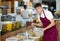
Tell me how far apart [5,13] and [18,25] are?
34 centimetres

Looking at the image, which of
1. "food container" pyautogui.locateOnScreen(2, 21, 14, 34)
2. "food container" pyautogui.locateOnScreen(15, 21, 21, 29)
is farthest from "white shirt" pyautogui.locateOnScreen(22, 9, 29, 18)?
"food container" pyautogui.locateOnScreen(2, 21, 14, 34)

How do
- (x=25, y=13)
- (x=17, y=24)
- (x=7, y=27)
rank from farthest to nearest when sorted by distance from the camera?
(x=25, y=13), (x=17, y=24), (x=7, y=27)

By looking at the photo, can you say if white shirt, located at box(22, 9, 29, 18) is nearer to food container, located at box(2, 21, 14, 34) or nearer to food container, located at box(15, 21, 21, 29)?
food container, located at box(15, 21, 21, 29)

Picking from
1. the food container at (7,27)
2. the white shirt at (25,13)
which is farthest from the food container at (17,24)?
the white shirt at (25,13)

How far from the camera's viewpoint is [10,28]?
8.57ft

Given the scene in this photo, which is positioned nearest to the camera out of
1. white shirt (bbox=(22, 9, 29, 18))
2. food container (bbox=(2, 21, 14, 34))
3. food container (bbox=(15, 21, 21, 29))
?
food container (bbox=(2, 21, 14, 34))

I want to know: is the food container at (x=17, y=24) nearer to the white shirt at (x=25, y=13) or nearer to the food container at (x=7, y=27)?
the food container at (x=7, y=27)

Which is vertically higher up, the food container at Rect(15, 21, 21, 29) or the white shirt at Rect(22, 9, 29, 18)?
the white shirt at Rect(22, 9, 29, 18)

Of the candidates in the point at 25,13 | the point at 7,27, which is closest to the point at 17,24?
the point at 7,27

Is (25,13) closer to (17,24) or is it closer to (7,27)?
(17,24)

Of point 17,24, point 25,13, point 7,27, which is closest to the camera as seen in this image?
point 7,27

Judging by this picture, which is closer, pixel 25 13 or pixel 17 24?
pixel 17 24

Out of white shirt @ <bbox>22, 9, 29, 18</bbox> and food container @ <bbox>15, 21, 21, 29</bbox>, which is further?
white shirt @ <bbox>22, 9, 29, 18</bbox>

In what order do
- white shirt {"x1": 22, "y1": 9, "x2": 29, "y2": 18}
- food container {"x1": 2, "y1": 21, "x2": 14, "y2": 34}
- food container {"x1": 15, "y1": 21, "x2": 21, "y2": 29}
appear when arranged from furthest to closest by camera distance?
white shirt {"x1": 22, "y1": 9, "x2": 29, "y2": 18} → food container {"x1": 15, "y1": 21, "x2": 21, "y2": 29} → food container {"x1": 2, "y1": 21, "x2": 14, "y2": 34}
